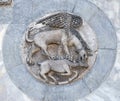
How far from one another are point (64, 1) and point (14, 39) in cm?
64

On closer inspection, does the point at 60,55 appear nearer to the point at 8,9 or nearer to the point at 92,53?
the point at 92,53

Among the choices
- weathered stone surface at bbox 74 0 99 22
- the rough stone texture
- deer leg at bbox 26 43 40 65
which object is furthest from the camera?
weathered stone surface at bbox 74 0 99 22

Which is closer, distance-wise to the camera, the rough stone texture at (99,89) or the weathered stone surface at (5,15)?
the rough stone texture at (99,89)

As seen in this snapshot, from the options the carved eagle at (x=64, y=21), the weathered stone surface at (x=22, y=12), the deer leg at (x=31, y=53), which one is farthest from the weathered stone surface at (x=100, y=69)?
the weathered stone surface at (x=22, y=12)

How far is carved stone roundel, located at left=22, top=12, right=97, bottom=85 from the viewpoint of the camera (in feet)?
17.1

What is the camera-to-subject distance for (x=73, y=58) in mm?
5266

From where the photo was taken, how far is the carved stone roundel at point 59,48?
521 cm

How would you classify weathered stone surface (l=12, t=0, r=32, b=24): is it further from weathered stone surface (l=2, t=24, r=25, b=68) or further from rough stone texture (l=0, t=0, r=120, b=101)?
rough stone texture (l=0, t=0, r=120, b=101)

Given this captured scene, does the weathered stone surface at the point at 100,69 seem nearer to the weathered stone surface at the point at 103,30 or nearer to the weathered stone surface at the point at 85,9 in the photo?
the weathered stone surface at the point at 103,30

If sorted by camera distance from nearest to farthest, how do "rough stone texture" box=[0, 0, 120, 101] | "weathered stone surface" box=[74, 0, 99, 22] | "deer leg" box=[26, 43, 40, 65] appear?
1. "rough stone texture" box=[0, 0, 120, 101]
2. "deer leg" box=[26, 43, 40, 65]
3. "weathered stone surface" box=[74, 0, 99, 22]

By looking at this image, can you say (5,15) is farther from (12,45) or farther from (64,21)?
(64,21)

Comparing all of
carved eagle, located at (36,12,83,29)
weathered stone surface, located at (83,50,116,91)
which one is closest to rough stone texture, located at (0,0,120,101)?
weathered stone surface, located at (83,50,116,91)

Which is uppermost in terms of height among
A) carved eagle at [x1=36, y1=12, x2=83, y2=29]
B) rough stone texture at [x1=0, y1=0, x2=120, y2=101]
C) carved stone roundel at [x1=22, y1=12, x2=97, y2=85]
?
carved eagle at [x1=36, y1=12, x2=83, y2=29]

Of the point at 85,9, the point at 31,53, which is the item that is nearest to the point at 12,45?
the point at 31,53
